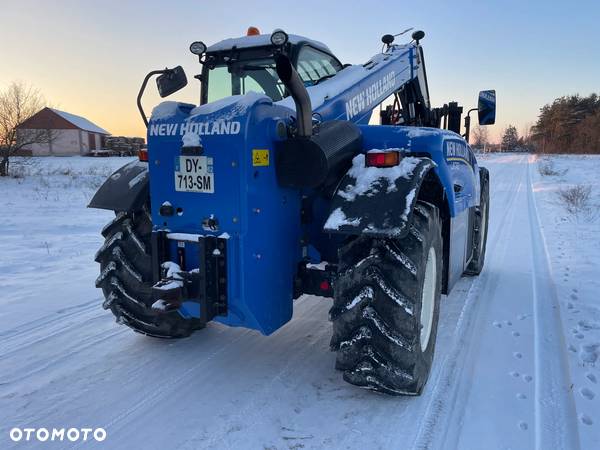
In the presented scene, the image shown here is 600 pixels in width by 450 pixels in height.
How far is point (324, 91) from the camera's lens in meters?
3.91

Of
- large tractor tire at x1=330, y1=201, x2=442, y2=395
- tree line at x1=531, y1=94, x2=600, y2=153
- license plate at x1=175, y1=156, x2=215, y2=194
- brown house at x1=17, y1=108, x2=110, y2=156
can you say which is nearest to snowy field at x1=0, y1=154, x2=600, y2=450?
large tractor tire at x1=330, y1=201, x2=442, y2=395

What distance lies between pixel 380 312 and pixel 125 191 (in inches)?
84.8

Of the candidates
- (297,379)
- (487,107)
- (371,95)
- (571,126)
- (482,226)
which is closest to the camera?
(297,379)

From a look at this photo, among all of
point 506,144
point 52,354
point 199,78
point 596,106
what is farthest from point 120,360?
point 506,144

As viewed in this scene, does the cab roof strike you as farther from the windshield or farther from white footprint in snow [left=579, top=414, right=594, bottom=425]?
white footprint in snow [left=579, top=414, right=594, bottom=425]

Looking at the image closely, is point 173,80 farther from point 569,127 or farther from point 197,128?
point 569,127

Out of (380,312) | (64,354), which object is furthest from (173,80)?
(64,354)

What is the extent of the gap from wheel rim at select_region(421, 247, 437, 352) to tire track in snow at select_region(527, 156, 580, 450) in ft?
2.64

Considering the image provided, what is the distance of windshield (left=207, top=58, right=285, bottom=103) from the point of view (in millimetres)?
4086

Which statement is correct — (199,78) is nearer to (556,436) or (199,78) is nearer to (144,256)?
(144,256)

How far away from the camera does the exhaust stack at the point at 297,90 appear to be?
8.78 feet

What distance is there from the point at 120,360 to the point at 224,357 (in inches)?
31.7

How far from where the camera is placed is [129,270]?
3588 mm

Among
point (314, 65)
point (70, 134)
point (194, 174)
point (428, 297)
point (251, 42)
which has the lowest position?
point (428, 297)
